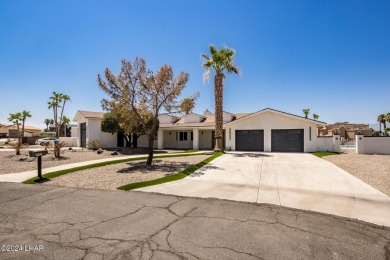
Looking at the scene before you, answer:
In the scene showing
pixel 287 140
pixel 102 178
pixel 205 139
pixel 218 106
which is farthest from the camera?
pixel 205 139

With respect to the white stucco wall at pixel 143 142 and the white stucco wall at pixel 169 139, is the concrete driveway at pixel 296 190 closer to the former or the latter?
the white stucco wall at pixel 169 139

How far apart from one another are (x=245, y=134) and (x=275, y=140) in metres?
3.29

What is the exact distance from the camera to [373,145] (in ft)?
67.5

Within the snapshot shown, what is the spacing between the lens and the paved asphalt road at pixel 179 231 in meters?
4.04

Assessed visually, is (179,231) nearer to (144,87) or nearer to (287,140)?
(144,87)

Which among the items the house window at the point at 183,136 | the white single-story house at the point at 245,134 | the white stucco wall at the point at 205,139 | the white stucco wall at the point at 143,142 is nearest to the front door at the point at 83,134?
the white single-story house at the point at 245,134

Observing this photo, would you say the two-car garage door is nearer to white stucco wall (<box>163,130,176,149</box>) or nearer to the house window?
the house window

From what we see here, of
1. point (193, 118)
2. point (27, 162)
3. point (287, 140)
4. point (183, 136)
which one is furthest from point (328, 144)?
point (27, 162)

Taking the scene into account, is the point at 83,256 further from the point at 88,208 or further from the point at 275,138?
the point at 275,138

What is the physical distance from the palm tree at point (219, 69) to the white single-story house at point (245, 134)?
323 cm

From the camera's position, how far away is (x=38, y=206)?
671 cm

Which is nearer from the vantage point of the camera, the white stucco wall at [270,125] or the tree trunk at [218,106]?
the tree trunk at [218,106]

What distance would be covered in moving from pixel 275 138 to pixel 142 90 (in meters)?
15.9

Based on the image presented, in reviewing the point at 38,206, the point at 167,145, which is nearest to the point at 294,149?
the point at 167,145
